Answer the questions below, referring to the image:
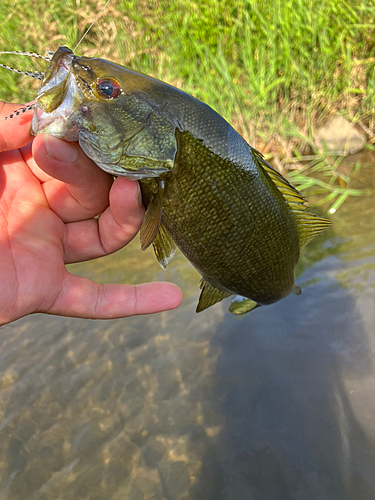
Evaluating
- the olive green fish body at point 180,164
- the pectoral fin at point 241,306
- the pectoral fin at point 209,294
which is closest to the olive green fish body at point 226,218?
the olive green fish body at point 180,164

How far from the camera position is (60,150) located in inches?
56.1

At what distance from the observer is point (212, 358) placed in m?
2.70

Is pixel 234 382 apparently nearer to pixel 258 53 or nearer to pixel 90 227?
pixel 90 227

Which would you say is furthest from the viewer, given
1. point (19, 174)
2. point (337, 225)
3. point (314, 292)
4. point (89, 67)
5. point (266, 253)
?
point (337, 225)

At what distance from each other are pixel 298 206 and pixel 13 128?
145 centimetres

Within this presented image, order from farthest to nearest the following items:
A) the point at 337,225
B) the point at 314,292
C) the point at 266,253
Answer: the point at 337,225
the point at 314,292
the point at 266,253

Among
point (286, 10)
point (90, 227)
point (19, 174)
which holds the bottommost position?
point (90, 227)

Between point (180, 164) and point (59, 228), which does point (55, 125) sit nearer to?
point (180, 164)

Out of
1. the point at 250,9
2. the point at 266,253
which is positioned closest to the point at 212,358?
the point at 266,253

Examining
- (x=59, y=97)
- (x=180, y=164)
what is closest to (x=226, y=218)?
(x=180, y=164)

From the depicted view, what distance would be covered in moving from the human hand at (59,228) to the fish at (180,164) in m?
0.11

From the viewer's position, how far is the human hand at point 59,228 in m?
1.59

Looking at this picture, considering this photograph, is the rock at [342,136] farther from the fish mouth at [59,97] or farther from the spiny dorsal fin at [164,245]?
the fish mouth at [59,97]

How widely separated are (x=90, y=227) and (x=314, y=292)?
189 centimetres
